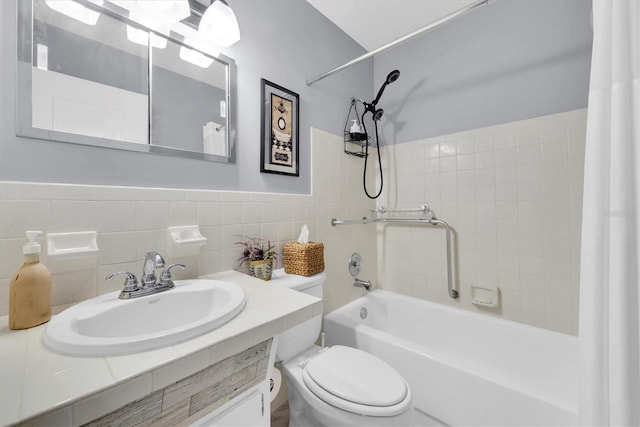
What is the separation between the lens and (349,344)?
4.80ft

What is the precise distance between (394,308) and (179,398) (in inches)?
64.6

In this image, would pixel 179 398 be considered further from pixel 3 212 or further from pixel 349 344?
pixel 349 344

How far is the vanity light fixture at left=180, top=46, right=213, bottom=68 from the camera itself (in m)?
1.04

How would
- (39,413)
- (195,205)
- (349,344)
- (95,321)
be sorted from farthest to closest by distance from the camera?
(349,344) → (195,205) → (95,321) → (39,413)

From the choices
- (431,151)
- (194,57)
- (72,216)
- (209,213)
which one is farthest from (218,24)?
(431,151)

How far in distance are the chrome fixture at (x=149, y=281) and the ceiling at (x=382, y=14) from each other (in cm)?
178

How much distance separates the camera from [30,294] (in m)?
0.61

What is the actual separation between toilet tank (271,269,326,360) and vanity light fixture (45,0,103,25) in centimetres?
115

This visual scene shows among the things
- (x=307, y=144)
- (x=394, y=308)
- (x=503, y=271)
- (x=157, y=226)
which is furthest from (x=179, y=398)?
(x=503, y=271)

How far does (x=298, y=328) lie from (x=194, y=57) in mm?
1288

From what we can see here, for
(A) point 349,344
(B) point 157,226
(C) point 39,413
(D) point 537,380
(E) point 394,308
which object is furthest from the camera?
(E) point 394,308

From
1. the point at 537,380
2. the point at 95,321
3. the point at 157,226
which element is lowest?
the point at 537,380

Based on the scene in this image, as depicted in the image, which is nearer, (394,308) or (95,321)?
(95,321)

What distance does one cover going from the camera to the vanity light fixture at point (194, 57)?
3.40 ft
